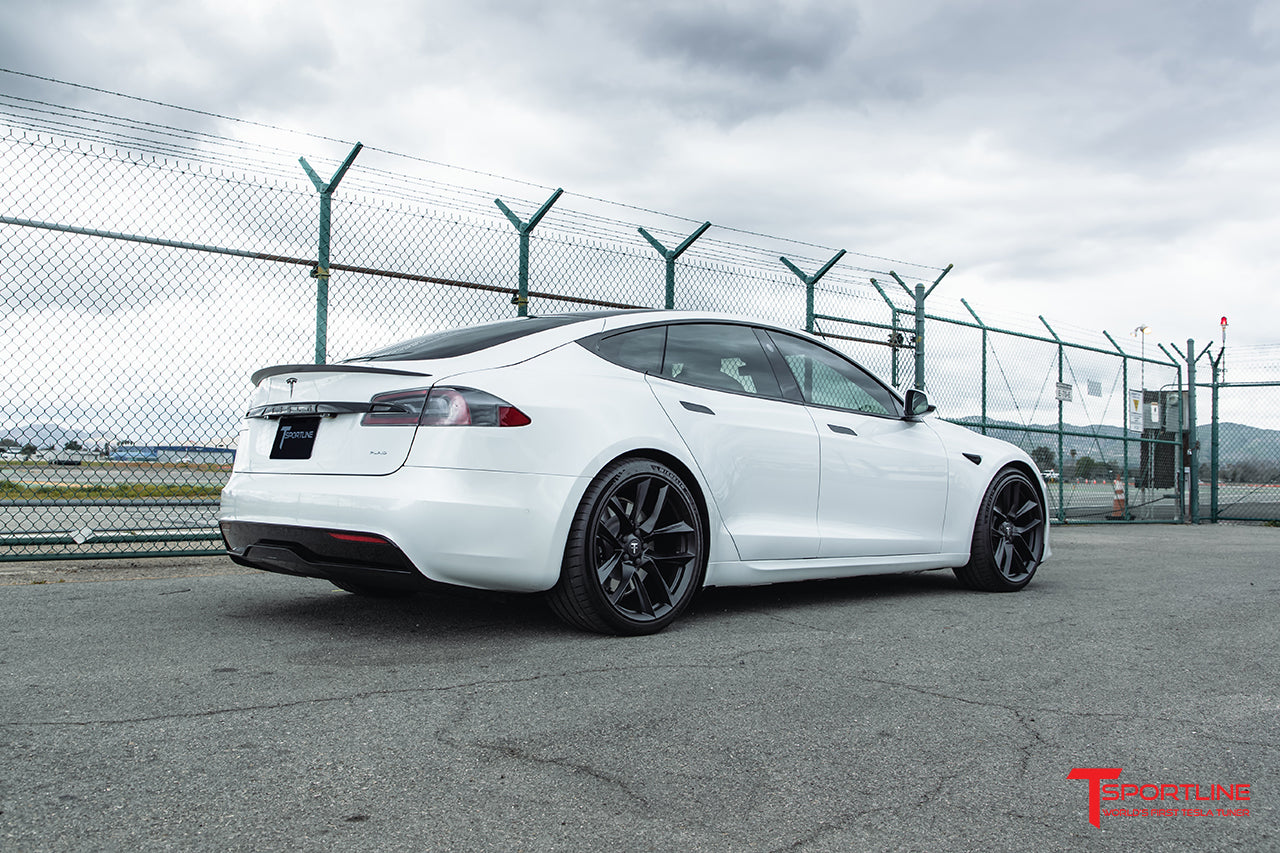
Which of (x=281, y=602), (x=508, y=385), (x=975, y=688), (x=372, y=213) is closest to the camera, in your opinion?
(x=975, y=688)

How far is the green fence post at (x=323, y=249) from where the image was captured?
21.6 feet

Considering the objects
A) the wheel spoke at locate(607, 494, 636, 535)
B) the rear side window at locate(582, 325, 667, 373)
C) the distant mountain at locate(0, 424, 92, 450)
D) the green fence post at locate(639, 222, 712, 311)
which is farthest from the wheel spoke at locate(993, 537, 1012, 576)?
the distant mountain at locate(0, 424, 92, 450)

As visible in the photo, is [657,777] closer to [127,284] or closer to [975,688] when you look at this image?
[975,688]

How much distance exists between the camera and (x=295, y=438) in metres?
3.80

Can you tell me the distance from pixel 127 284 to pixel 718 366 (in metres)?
3.88

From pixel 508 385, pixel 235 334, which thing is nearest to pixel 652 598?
pixel 508 385

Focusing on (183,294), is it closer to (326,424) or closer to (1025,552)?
(326,424)

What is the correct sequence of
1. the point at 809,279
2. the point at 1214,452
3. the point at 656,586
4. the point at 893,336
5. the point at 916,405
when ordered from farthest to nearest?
the point at 1214,452 → the point at 893,336 → the point at 809,279 → the point at 916,405 → the point at 656,586

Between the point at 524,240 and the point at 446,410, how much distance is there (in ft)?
13.7

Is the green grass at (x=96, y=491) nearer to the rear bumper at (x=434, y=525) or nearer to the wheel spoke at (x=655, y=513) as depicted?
the rear bumper at (x=434, y=525)

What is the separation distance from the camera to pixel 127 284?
5.91 metres

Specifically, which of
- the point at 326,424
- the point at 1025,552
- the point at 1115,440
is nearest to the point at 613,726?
the point at 326,424

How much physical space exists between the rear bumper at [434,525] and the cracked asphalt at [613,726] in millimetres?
301

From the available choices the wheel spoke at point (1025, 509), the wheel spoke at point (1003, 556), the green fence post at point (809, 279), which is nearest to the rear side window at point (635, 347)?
the wheel spoke at point (1003, 556)
